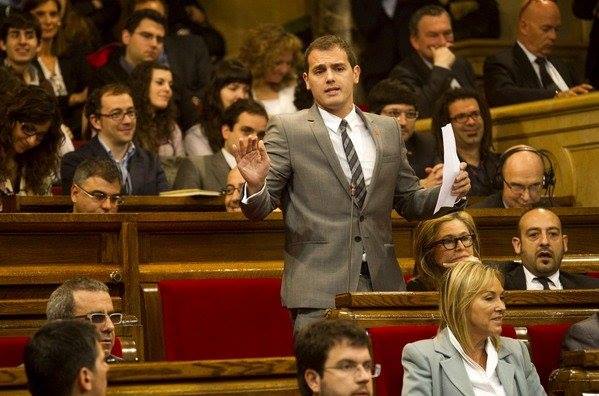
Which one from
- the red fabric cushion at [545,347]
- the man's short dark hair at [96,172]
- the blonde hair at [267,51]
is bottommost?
the red fabric cushion at [545,347]

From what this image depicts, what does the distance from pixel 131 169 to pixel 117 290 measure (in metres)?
1.32

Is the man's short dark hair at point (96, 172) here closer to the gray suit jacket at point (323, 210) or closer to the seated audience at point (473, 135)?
the gray suit jacket at point (323, 210)

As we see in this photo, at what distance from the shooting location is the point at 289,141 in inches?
163

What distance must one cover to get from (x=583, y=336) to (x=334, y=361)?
1.29 meters

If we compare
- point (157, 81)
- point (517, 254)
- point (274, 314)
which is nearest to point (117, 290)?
point (274, 314)

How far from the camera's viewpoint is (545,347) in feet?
13.9

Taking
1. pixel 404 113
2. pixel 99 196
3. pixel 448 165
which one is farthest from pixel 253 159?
pixel 404 113

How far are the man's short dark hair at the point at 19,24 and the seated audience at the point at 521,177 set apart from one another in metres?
2.60

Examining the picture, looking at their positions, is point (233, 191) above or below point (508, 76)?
below

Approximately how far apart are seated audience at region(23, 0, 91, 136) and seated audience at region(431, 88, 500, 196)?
211cm

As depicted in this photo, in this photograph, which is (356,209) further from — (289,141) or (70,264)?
(70,264)

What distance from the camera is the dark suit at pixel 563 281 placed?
4.95 meters

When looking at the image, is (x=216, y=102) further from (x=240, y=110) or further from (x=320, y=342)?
(x=320, y=342)

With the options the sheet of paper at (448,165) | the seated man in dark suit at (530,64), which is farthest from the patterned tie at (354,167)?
the seated man in dark suit at (530,64)
